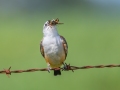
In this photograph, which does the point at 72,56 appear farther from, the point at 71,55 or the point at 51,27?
the point at 51,27

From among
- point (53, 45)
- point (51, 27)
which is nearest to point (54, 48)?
point (53, 45)

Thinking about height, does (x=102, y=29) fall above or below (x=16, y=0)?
below

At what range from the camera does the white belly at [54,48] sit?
10562 millimetres

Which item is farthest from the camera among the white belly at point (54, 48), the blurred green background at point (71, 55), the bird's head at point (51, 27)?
the blurred green background at point (71, 55)

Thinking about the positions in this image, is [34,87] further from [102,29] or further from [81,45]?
[102,29]

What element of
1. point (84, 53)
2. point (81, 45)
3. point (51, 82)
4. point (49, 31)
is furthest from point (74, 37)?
point (49, 31)

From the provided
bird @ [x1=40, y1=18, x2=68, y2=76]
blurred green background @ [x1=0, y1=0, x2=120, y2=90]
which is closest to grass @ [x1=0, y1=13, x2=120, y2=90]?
blurred green background @ [x1=0, y1=0, x2=120, y2=90]

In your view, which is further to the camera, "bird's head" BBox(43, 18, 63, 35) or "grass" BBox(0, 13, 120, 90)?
"grass" BBox(0, 13, 120, 90)

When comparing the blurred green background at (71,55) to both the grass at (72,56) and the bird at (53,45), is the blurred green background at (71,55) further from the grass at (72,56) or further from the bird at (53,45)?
the bird at (53,45)

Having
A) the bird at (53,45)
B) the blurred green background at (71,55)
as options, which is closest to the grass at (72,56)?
the blurred green background at (71,55)

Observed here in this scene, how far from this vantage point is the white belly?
1056 cm

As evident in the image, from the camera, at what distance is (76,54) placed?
17375mm

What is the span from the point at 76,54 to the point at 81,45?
1932 mm

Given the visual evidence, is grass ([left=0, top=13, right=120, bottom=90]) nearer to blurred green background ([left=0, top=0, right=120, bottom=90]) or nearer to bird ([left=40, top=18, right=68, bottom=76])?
blurred green background ([left=0, top=0, right=120, bottom=90])
